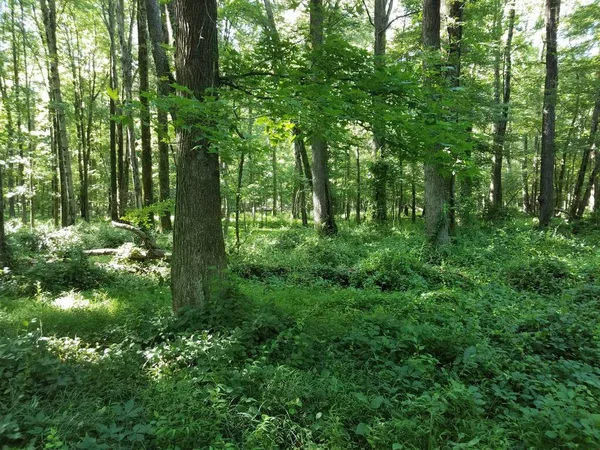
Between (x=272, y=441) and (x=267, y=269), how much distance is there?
19.6ft

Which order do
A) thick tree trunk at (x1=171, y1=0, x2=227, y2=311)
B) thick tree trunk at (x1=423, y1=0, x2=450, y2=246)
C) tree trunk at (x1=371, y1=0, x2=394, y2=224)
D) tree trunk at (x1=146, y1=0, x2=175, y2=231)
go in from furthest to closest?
tree trunk at (x1=371, y1=0, x2=394, y2=224) < thick tree trunk at (x1=423, y1=0, x2=450, y2=246) < tree trunk at (x1=146, y1=0, x2=175, y2=231) < thick tree trunk at (x1=171, y1=0, x2=227, y2=311)

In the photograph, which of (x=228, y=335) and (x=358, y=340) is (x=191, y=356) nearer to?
(x=228, y=335)

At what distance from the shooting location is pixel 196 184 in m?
4.50

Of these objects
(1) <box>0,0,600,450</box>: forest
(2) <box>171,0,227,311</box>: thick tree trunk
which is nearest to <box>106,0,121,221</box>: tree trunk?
(1) <box>0,0,600,450</box>: forest

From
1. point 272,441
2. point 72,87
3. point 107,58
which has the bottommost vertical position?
point 272,441

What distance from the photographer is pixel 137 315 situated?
492cm

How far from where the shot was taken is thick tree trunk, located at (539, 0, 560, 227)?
12922mm

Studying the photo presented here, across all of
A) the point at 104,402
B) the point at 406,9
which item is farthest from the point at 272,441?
the point at 406,9

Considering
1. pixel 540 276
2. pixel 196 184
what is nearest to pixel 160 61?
pixel 196 184

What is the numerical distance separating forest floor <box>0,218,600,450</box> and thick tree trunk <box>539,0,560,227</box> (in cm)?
759

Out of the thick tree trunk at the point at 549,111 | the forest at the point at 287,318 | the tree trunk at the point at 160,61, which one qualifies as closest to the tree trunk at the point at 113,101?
the forest at the point at 287,318

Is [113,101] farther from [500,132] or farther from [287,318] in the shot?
[500,132]

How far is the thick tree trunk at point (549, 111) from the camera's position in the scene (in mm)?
12922

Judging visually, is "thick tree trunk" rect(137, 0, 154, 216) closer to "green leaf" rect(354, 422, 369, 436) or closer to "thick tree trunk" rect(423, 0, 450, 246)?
"thick tree trunk" rect(423, 0, 450, 246)
